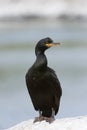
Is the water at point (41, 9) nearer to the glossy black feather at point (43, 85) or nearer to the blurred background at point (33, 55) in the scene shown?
the blurred background at point (33, 55)

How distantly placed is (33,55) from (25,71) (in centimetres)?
553

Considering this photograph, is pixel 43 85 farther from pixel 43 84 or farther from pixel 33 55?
pixel 33 55

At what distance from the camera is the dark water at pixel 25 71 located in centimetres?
1638

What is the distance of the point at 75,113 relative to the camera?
15.8m

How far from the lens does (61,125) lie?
9805mm

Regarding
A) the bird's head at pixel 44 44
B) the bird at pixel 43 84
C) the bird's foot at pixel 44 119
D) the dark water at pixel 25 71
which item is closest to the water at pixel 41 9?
the dark water at pixel 25 71

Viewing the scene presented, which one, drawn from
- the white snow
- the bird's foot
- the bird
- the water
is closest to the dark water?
the bird

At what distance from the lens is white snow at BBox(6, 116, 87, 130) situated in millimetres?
9648

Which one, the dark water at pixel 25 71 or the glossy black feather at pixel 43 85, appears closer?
the glossy black feather at pixel 43 85

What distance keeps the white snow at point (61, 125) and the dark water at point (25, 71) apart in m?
4.06

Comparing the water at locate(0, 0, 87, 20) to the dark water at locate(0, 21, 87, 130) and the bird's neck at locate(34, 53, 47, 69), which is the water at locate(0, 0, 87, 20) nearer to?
the dark water at locate(0, 21, 87, 130)

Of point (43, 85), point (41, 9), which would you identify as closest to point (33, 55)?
point (43, 85)

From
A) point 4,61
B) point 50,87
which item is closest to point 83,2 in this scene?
point 4,61

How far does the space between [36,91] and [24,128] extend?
2.47 ft
